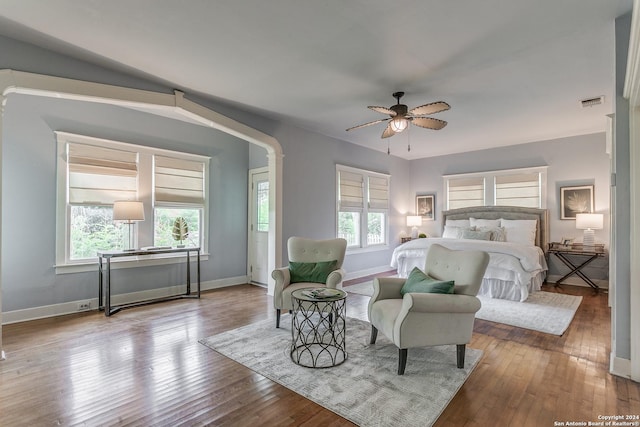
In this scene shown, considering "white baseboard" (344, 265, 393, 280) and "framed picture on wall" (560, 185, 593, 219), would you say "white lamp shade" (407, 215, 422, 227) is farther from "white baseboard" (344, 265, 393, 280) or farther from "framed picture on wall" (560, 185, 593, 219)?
"framed picture on wall" (560, 185, 593, 219)

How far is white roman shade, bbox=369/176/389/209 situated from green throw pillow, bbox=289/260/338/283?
11.2 feet

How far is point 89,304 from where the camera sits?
4.25 metres

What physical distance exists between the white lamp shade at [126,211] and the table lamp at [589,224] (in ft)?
23.2

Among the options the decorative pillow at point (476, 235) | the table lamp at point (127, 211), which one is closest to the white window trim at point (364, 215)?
the decorative pillow at point (476, 235)

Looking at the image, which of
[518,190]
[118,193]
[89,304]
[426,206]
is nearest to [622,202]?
[518,190]

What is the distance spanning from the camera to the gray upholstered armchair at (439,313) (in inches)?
97.5

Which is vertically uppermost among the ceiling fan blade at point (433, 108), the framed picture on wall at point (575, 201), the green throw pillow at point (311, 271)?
the ceiling fan blade at point (433, 108)

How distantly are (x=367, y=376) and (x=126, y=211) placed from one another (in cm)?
364

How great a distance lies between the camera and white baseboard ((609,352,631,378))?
2.48 metres

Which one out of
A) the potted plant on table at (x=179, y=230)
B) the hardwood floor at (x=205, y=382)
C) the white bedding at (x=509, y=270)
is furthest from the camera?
the potted plant on table at (x=179, y=230)

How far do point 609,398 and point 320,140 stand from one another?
4920mm

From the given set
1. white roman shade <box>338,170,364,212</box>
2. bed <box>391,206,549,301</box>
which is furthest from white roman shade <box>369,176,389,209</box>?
bed <box>391,206,549,301</box>

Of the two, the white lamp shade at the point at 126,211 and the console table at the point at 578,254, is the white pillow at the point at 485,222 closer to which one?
the console table at the point at 578,254

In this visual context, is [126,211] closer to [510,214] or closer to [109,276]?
[109,276]
